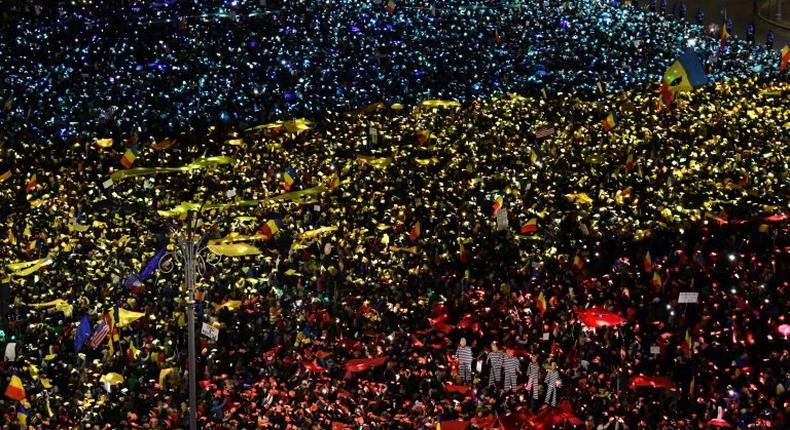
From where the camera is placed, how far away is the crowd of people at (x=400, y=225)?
2430cm

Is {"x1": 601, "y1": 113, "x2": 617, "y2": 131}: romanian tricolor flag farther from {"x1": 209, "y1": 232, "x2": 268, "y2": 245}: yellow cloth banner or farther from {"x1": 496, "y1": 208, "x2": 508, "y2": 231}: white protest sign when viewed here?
{"x1": 209, "y1": 232, "x2": 268, "y2": 245}: yellow cloth banner

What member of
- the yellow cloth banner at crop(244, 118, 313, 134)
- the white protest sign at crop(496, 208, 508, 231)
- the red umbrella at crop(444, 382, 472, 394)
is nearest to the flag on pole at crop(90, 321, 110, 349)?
the red umbrella at crop(444, 382, 472, 394)

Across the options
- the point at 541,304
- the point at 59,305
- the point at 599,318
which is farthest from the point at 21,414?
the point at 599,318

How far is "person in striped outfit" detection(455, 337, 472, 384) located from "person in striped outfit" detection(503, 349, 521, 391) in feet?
2.35

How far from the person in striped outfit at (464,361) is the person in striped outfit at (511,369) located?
717 mm

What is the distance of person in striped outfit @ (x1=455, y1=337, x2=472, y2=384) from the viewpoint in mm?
24828

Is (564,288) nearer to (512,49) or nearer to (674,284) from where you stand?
(674,284)

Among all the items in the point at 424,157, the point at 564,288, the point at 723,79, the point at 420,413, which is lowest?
the point at 420,413

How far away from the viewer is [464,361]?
25.0 metres

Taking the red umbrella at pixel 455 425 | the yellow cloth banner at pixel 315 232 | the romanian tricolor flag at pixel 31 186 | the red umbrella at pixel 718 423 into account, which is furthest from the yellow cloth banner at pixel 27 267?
the red umbrella at pixel 718 423

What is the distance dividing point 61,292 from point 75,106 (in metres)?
9.10

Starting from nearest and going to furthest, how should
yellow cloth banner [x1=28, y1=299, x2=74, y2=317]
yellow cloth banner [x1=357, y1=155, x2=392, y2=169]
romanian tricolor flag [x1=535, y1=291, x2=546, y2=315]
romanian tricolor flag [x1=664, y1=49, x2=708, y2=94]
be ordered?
romanian tricolor flag [x1=535, y1=291, x2=546, y2=315]
yellow cloth banner [x1=28, y1=299, x2=74, y2=317]
romanian tricolor flag [x1=664, y1=49, x2=708, y2=94]
yellow cloth banner [x1=357, y1=155, x2=392, y2=169]

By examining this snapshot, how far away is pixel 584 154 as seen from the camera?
3316 cm

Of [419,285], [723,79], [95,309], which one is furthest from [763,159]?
[95,309]
